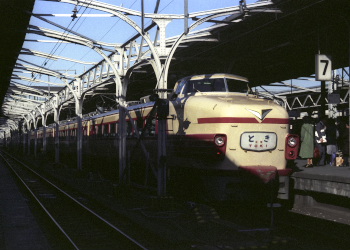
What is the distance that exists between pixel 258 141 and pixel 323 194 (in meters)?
2.45

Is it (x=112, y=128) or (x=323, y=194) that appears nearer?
(x=323, y=194)

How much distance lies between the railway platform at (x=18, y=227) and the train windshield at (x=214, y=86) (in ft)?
16.5

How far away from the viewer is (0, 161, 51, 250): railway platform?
1003 cm

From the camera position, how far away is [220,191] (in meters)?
11.4

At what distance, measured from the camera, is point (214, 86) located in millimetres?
13703

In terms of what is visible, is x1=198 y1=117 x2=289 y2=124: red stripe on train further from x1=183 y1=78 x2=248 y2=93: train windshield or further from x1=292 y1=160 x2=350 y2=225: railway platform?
x1=183 y1=78 x2=248 y2=93: train windshield

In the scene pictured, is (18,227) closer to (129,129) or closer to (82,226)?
(82,226)

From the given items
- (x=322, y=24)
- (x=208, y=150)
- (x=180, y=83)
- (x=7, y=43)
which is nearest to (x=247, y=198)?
(x=208, y=150)

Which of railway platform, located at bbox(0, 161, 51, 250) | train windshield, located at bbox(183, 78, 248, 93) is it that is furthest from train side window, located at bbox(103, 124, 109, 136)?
train windshield, located at bbox(183, 78, 248, 93)

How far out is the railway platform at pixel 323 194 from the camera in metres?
11.4

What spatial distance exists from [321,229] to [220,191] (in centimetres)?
219

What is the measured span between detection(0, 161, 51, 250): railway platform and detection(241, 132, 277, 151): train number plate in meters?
4.56

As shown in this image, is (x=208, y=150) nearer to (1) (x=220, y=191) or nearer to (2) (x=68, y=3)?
(1) (x=220, y=191)

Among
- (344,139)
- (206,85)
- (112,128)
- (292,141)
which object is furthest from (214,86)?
(112,128)
